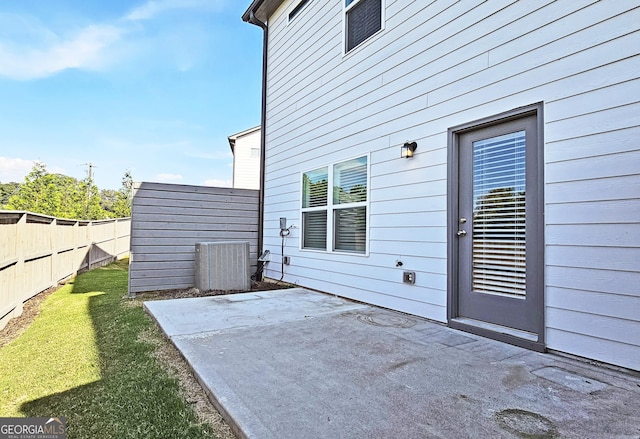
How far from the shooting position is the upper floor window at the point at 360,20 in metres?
4.35

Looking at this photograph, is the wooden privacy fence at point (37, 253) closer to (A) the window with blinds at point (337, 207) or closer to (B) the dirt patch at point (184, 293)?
(B) the dirt patch at point (184, 293)

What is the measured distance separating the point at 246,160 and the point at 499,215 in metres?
14.1

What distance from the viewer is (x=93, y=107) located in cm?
1339

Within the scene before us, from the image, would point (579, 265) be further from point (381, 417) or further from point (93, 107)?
point (93, 107)

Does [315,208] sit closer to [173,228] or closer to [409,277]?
[409,277]

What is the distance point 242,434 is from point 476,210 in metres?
2.61

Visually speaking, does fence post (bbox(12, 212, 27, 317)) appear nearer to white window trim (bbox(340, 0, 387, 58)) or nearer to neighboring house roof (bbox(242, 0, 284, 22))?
white window trim (bbox(340, 0, 387, 58))

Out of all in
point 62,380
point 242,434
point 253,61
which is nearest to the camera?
point 242,434

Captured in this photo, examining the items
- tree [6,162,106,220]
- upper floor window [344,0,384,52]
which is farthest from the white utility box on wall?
tree [6,162,106,220]

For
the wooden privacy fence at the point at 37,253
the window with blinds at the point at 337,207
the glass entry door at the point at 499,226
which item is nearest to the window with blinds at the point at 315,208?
the window with blinds at the point at 337,207

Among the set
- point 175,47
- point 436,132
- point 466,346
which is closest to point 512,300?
point 466,346

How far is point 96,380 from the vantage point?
2.21 metres

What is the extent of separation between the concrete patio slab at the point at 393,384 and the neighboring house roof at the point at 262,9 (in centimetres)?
612

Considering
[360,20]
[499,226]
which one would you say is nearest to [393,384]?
[499,226]
